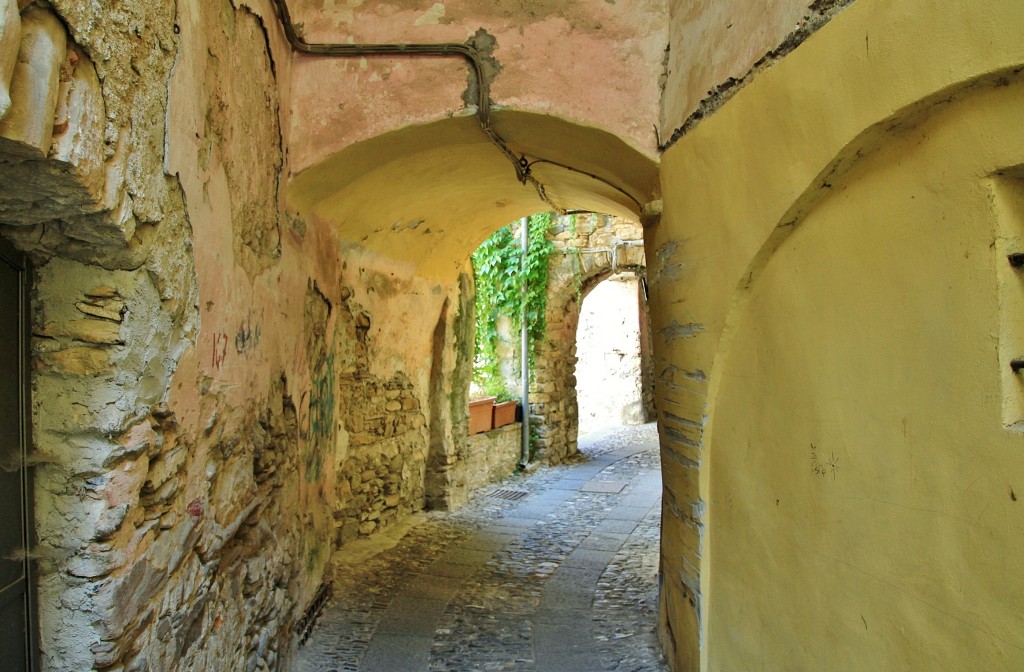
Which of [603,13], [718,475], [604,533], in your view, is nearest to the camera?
[718,475]

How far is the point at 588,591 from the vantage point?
4.20 metres

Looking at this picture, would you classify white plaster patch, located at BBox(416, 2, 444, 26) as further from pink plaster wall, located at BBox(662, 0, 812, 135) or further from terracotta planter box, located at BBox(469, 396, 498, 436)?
terracotta planter box, located at BBox(469, 396, 498, 436)

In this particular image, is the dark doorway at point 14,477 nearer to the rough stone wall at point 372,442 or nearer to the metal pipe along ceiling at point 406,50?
the metal pipe along ceiling at point 406,50

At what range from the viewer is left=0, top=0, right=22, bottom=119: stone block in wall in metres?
1.18

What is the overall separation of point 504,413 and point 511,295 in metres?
1.56

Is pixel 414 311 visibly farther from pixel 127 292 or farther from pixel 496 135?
pixel 127 292

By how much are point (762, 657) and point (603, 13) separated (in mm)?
2554

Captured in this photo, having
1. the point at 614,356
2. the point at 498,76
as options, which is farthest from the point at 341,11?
the point at 614,356

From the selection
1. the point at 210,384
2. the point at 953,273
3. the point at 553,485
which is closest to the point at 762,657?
the point at 953,273

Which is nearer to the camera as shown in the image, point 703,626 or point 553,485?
point 703,626

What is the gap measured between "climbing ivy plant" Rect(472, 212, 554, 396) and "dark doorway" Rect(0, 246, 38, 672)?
23.1 ft

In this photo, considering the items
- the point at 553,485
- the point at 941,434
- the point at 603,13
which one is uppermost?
the point at 603,13

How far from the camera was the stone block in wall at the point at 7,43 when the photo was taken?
1.18 meters

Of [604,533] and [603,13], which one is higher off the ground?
[603,13]
